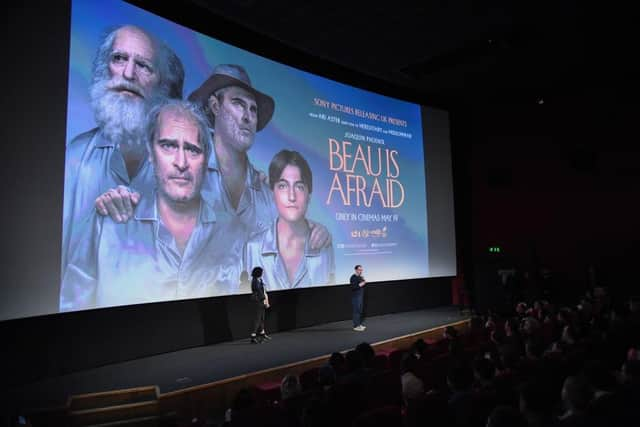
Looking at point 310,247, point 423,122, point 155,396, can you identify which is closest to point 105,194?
point 155,396

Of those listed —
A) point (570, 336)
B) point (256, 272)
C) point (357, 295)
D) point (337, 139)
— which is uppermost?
point (337, 139)

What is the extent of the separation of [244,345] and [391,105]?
18.9 feet

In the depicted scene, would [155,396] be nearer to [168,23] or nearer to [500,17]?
[168,23]

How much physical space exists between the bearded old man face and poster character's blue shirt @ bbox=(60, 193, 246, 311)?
2.87 ft

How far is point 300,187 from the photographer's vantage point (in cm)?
782

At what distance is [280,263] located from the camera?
24.4 ft

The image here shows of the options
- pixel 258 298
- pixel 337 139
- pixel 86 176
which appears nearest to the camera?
pixel 86 176

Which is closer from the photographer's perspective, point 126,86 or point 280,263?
point 126,86

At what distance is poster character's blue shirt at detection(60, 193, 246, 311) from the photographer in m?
5.15

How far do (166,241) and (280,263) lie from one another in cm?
205

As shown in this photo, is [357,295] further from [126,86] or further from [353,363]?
[126,86]

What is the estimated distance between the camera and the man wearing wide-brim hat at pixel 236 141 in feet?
21.7

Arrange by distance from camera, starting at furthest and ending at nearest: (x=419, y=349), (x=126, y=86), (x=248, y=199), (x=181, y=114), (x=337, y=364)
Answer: (x=248, y=199) → (x=181, y=114) → (x=126, y=86) → (x=419, y=349) → (x=337, y=364)

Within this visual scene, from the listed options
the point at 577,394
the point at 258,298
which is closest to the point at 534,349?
the point at 577,394
